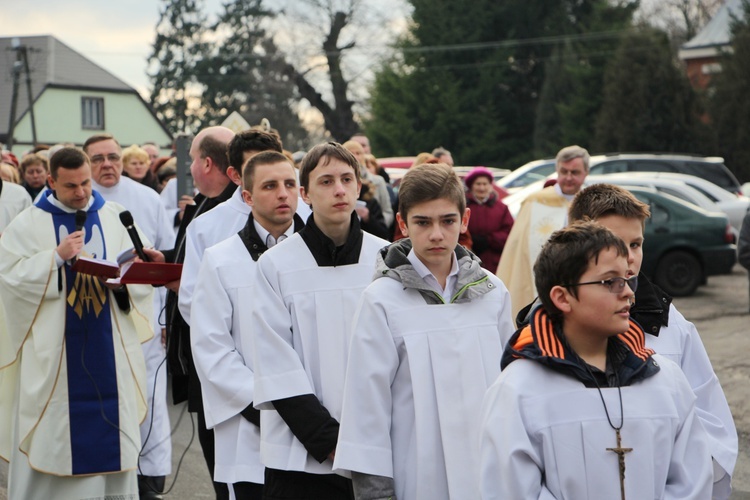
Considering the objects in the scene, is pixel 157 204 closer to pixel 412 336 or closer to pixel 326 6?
pixel 412 336

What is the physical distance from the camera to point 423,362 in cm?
394

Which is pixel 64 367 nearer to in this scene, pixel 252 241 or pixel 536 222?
pixel 252 241

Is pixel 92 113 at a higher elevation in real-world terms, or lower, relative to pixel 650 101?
lower

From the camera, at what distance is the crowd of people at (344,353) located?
3.29 metres

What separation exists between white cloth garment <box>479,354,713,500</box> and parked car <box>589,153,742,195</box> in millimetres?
22479

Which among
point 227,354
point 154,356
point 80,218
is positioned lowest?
point 154,356

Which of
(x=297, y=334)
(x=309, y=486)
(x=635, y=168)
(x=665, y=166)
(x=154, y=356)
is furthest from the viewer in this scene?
(x=665, y=166)

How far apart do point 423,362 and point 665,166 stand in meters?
23.7

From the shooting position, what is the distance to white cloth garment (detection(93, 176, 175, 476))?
7.80m

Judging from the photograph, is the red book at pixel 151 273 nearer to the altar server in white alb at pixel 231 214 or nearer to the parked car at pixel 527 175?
the altar server in white alb at pixel 231 214

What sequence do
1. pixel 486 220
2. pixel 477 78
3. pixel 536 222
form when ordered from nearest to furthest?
1. pixel 536 222
2. pixel 486 220
3. pixel 477 78

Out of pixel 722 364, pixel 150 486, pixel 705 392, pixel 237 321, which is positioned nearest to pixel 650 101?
pixel 722 364

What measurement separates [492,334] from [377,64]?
1913 inches

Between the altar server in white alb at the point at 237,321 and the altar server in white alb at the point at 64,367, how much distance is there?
73.6 inches
